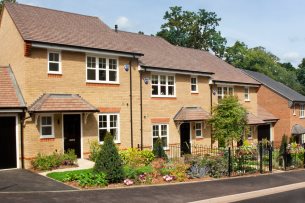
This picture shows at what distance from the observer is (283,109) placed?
4000 centimetres

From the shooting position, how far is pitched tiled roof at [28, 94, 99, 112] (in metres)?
18.7

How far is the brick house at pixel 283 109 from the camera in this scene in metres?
39.6

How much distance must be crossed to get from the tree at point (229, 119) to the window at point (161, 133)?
3.62 metres

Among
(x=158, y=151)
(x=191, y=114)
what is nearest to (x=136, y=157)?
(x=158, y=151)

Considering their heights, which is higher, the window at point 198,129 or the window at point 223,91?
the window at point 223,91

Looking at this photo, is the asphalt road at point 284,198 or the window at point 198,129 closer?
the asphalt road at point 284,198

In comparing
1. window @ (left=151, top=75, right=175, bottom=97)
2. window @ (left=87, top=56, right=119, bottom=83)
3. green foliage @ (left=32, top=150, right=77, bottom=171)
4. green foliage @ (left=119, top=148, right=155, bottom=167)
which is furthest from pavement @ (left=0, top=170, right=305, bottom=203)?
window @ (left=151, top=75, right=175, bottom=97)

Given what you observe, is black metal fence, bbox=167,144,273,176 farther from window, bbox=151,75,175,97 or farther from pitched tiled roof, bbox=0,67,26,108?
pitched tiled roof, bbox=0,67,26,108

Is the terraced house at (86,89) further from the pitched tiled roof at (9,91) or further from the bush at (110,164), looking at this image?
the bush at (110,164)

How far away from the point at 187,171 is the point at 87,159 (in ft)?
19.6

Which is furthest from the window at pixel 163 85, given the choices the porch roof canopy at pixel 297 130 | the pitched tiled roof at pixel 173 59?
the porch roof canopy at pixel 297 130

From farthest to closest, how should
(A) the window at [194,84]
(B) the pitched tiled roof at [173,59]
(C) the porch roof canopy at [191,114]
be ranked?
(A) the window at [194,84] < (B) the pitched tiled roof at [173,59] < (C) the porch roof canopy at [191,114]

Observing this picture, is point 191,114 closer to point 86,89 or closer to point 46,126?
point 86,89

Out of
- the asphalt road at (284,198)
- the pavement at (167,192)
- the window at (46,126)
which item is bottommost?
the asphalt road at (284,198)
